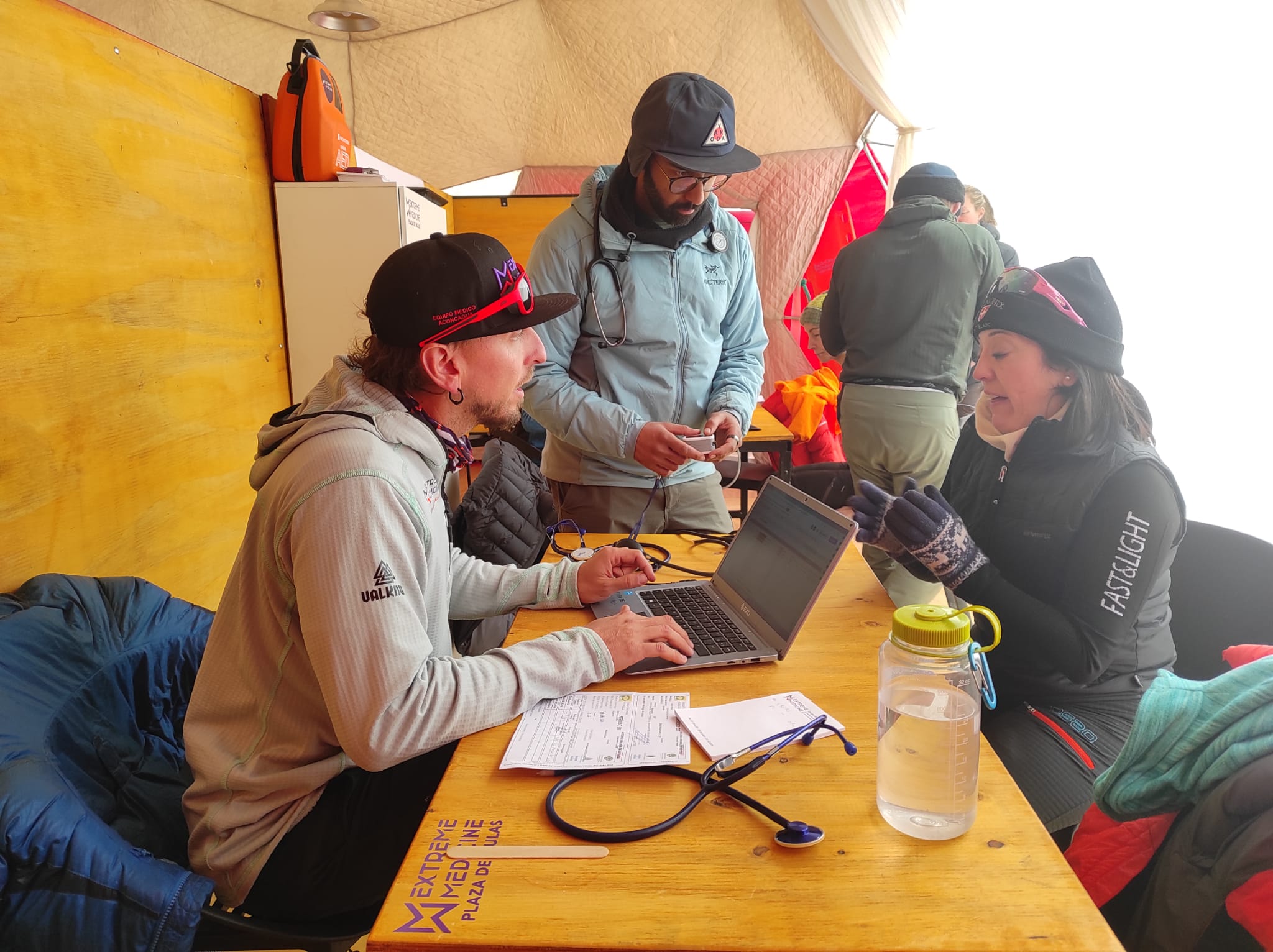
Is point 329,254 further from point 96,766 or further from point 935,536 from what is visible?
point 935,536

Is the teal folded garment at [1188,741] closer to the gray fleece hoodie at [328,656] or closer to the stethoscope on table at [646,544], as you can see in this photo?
the gray fleece hoodie at [328,656]

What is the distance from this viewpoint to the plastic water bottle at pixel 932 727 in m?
0.77

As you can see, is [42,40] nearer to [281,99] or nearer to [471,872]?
[281,99]

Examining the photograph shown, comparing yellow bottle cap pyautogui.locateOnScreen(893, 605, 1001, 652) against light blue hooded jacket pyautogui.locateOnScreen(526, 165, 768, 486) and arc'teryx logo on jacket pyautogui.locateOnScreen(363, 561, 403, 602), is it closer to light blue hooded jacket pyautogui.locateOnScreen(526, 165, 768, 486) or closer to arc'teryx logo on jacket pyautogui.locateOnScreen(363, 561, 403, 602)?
arc'teryx logo on jacket pyautogui.locateOnScreen(363, 561, 403, 602)

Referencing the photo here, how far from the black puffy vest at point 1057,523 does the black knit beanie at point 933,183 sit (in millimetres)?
1661

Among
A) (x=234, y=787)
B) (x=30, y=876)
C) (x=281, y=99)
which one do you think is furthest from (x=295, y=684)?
(x=281, y=99)

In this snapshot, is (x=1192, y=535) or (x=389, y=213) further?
(x=389, y=213)

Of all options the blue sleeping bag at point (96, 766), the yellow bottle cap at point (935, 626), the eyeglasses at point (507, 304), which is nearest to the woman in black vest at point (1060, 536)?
the yellow bottle cap at point (935, 626)

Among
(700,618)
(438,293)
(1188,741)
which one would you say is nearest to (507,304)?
(438,293)

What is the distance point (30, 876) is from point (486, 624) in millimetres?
1154

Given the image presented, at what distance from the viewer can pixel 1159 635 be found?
4.42 feet

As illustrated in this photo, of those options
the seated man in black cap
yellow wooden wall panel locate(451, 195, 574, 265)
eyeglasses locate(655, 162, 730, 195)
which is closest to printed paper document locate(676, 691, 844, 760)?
the seated man in black cap

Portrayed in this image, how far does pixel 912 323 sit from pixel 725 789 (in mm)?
2195

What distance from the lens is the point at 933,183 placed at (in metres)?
2.80
